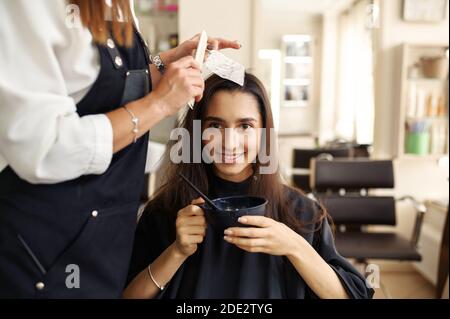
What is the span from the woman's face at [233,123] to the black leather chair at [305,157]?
2.44 meters

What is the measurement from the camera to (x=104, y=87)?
58cm

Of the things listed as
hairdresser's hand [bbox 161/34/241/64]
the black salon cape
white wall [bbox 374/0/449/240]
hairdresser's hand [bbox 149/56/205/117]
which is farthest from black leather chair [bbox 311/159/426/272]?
hairdresser's hand [bbox 149/56/205/117]

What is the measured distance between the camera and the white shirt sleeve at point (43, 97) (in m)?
0.51

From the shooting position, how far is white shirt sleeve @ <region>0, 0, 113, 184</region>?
1.66ft

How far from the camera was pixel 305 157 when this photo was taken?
3301mm

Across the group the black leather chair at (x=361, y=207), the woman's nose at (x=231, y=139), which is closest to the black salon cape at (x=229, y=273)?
the woman's nose at (x=231, y=139)

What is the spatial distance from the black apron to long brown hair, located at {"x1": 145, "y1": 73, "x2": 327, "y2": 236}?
178mm

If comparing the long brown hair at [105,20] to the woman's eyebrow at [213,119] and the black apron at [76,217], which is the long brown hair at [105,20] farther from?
the woman's eyebrow at [213,119]

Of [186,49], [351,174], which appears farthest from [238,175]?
[351,174]

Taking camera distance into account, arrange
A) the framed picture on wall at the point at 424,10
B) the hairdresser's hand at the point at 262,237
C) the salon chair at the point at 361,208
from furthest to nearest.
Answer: the framed picture on wall at the point at 424,10
the salon chair at the point at 361,208
the hairdresser's hand at the point at 262,237

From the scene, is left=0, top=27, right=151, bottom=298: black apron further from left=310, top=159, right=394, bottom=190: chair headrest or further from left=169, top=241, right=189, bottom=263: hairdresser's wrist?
left=310, top=159, right=394, bottom=190: chair headrest

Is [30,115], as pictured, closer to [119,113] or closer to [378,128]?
[119,113]

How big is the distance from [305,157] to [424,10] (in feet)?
4.43

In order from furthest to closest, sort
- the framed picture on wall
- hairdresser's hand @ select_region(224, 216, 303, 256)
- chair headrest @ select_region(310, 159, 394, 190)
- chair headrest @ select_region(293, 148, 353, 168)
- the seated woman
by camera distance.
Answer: chair headrest @ select_region(293, 148, 353, 168) → the framed picture on wall → chair headrest @ select_region(310, 159, 394, 190) → the seated woman → hairdresser's hand @ select_region(224, 216, 303, 256)
